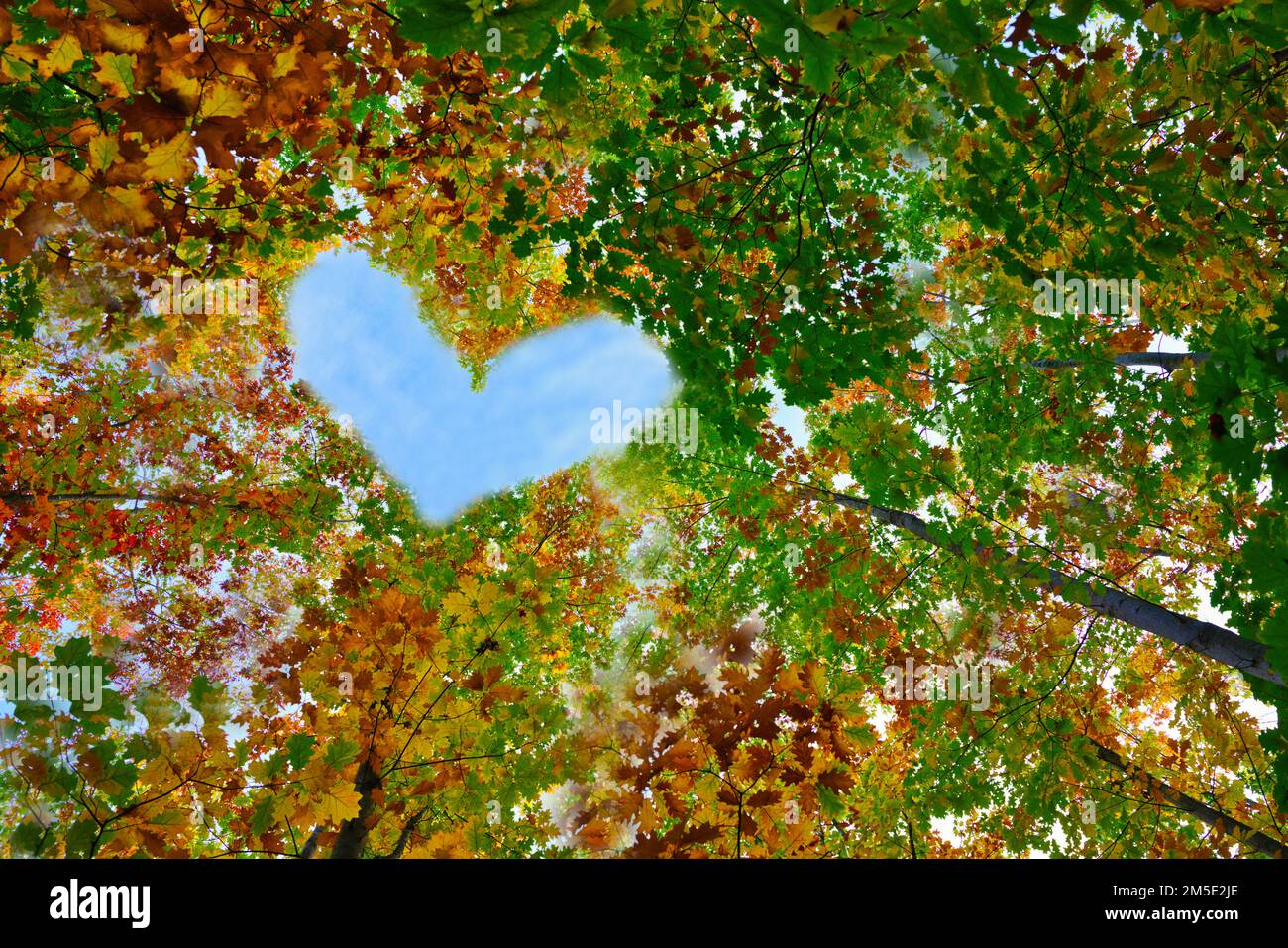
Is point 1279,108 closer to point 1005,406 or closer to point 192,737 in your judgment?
point 1005,406

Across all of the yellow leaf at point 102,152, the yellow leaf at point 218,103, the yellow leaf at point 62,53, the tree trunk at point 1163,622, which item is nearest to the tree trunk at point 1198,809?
the tree trunk at point 1163,622

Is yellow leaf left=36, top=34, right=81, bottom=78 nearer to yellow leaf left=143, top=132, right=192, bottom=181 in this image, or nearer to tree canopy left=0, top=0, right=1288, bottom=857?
tree canopy left=0, top=0, right=1288, bottom=857

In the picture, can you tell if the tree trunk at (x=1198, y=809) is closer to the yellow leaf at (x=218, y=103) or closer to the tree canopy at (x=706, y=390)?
the tree canopy at (x=706, y=390)

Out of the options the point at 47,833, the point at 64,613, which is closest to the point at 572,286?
the point at 47,833

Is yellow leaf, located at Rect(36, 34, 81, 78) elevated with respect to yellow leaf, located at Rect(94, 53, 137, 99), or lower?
elevated

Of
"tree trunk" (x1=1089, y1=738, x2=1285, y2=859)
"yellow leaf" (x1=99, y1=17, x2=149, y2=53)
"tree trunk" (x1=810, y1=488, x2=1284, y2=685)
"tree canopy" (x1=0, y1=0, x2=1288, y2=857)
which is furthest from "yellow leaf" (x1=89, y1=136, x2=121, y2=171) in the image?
"tree trunk" (x1=1089, y1=738, x2=1285, y2=859)

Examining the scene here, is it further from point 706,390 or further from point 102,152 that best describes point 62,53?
point 706,390

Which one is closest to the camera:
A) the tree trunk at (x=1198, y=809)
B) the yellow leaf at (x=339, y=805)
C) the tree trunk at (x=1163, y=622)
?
the yellow leaf at (x=339, y=805)
